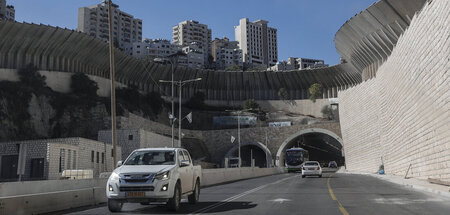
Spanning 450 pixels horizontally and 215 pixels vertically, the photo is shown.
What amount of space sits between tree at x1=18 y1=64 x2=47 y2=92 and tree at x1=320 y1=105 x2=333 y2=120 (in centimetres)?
7195

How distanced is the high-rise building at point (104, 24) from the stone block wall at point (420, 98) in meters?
130

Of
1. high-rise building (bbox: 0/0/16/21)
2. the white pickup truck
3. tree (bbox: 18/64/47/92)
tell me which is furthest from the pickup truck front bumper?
high-rise building (bbox: 0/0/16/21)

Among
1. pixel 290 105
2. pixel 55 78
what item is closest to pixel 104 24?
pixel 290 105

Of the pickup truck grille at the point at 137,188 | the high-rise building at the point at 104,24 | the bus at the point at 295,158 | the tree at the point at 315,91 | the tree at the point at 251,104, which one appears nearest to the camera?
the pickup truck grille at the point at 137,188

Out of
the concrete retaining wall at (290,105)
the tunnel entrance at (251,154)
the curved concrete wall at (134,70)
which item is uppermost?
the curved concrete wall at (134,70)

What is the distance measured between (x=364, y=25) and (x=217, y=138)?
47.7 metres

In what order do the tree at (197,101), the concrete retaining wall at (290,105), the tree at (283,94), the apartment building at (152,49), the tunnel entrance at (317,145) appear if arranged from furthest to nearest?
the apartment building at (152,49)
the tree at (283,94)
the concrete retaining wall at (290,105)
the tree at (197,101)
the tunnel entrance at (317,145)

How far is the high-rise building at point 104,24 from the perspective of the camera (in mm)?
163125

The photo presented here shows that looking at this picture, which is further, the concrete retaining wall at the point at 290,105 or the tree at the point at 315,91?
the concrete retaining wall at the point at 290,105

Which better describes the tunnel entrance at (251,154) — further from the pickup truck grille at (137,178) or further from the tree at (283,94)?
the pickup truck grille at (137,178)

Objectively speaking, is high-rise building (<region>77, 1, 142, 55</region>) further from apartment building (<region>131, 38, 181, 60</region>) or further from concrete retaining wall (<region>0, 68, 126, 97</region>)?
concrete retaining wall (<region>0, 68, 126, 97</region>)

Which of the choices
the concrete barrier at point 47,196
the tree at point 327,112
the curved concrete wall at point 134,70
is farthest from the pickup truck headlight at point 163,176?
the tree at point 327,112

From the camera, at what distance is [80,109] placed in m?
75.7

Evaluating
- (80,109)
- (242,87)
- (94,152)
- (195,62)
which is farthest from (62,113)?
(195,62)
